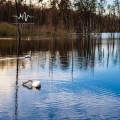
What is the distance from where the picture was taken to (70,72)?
24.1 m

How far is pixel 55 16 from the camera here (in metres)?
107

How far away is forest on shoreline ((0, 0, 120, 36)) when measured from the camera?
254 feet

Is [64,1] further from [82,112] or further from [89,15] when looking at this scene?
[82,112]

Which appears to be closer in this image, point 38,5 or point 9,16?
point 9,16

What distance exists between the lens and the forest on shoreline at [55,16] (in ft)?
254

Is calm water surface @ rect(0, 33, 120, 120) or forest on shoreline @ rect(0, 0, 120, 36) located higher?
forest on shoreline @ rect(0, 0, 120, 36)

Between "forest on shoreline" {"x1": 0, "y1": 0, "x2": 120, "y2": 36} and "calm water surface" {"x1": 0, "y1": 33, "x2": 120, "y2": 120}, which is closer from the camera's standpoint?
"calm water surface" {"x1": 0, "y1": 33, "x2": 120, "y2": 120}

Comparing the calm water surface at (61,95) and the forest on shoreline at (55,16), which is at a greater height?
the forest on shoreline at (55,16)

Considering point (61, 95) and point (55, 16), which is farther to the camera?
point (55, 16)

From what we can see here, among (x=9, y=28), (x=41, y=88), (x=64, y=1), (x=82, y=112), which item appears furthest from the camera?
(x=64, y=1)

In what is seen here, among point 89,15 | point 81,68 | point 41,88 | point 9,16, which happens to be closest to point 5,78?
point 41,88

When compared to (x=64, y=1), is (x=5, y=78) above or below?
below

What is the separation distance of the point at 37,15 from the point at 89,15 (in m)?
25.2

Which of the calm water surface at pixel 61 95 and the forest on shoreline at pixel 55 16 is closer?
the calm water surface at pixel 61 95
